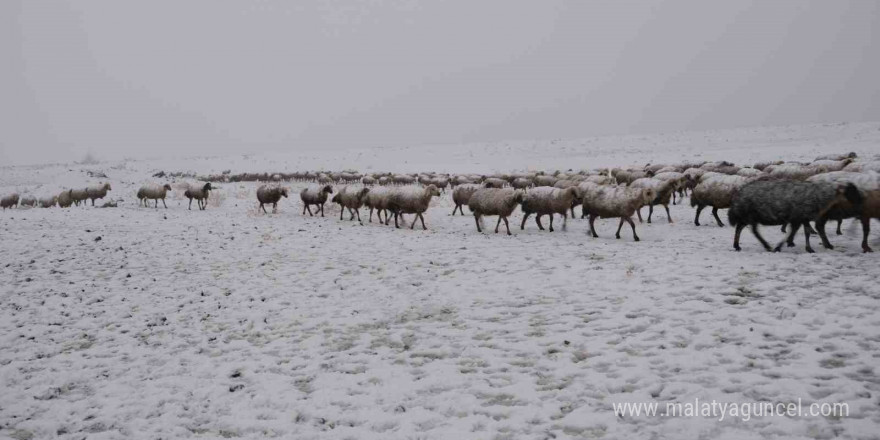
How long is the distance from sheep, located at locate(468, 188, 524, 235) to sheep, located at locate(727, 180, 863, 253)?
6.67 m

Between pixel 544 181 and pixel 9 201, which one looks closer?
pixel 544 181

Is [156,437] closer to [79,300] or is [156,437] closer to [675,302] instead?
[79,300]

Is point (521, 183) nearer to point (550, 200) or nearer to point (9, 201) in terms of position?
point (550, 200)

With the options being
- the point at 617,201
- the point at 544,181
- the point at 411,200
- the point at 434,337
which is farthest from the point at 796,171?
the point at 434,337

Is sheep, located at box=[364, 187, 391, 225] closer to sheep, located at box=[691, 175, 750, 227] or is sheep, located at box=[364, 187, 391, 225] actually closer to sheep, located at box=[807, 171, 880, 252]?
sheep, located at box=[691, 175, 750, 227]

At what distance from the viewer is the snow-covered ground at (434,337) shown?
5.12 meters

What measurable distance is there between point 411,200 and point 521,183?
1130 cm

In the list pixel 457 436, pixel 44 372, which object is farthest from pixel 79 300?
pixel 457 436

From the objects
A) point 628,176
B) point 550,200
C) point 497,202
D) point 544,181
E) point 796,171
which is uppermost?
point 796,171

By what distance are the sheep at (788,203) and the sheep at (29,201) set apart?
138 ft

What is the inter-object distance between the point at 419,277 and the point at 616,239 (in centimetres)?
699

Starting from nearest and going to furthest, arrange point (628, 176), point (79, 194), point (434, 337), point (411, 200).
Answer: point (434, 337)
point (411, 200)
point (628, 176)
point (79, 194)

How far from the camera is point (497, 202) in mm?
15781

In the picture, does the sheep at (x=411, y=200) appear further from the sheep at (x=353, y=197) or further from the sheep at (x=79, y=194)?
the sheep at (x=79, y=194)
